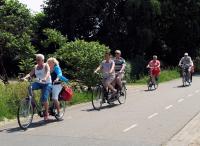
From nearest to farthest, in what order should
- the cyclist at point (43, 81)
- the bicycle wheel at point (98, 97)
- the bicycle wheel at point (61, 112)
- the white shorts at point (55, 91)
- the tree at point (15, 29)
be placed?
the cyclist at point (43, 81) < the white shorts at point (55, 91) < the bicycle wheel at point (61, 112) < the bicycle wheel at point (98, 97) < the tree at point (15, 29)

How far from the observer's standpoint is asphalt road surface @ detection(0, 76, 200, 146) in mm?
10398

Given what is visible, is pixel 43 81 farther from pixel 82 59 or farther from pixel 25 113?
pixel 82 59

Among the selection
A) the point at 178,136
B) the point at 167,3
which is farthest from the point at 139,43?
the point at 178,136

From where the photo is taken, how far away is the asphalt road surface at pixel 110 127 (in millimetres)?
10398

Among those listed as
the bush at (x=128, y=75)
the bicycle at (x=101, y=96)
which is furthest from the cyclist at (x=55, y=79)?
the bush at (x=128, y=75)

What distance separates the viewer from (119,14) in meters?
45.4

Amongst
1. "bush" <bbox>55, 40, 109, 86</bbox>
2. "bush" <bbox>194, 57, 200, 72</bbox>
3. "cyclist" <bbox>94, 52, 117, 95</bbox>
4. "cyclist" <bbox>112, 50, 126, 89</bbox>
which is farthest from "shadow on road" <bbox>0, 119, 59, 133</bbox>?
"bush" <bbox>194, 57, 200, 72</bbox>

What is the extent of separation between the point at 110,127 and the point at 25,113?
6.75ft

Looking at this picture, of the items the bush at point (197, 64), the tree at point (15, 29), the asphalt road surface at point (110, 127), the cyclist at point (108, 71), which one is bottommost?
the asphalt road surface at point (110, 127)

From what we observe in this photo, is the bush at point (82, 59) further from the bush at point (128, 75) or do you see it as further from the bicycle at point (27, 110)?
the bush at point (128, 75)

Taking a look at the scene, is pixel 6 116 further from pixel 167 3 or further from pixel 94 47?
pixel 167 3

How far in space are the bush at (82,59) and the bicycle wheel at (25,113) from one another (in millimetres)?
8770

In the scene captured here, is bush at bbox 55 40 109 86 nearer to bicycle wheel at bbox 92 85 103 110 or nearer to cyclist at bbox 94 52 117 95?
cyclist at bbox 94 52 117 95

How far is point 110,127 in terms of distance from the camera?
12.3 m
